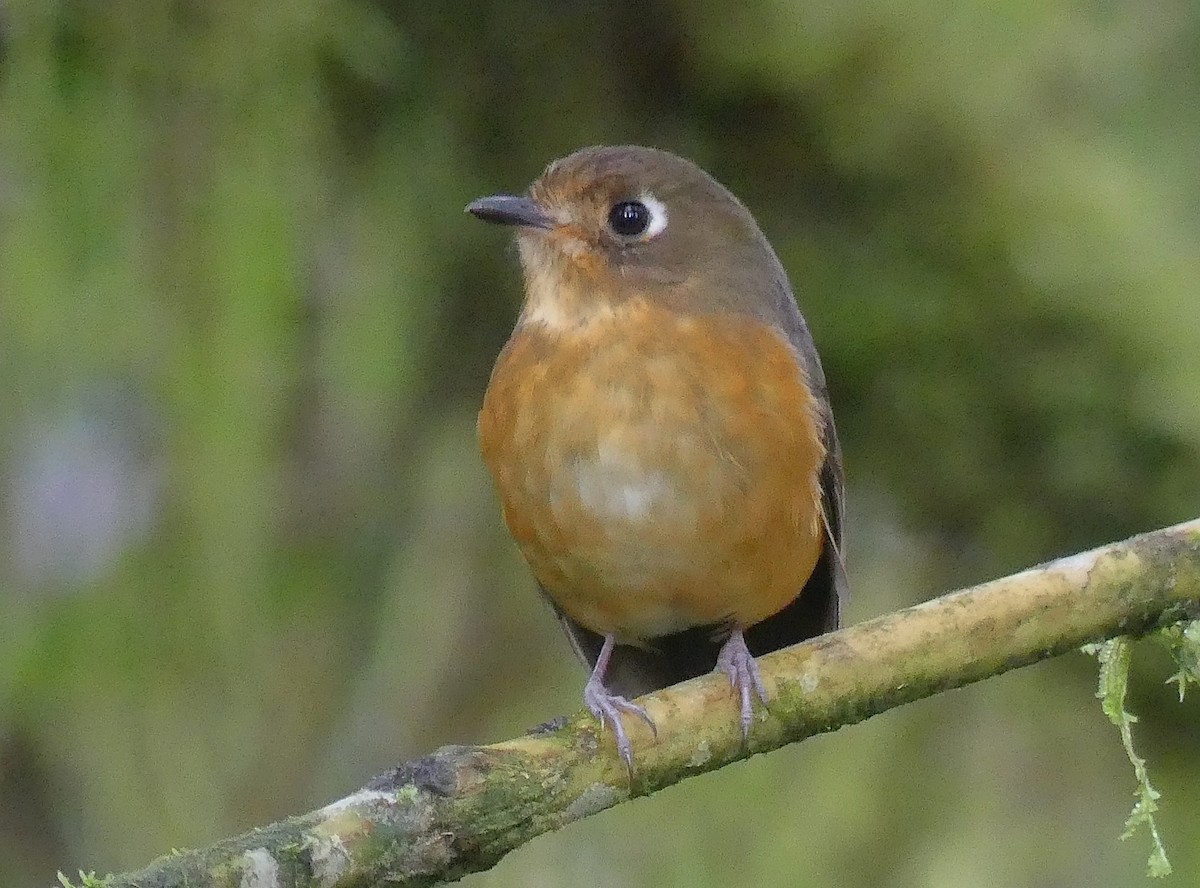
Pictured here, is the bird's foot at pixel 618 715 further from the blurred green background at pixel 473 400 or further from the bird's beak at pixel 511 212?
the blurred green background at pixel 473 400

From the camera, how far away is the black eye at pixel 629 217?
10.4 ft

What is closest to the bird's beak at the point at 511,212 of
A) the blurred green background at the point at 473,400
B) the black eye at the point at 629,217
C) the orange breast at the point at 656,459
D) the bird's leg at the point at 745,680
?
the black eye at the point at 629,217

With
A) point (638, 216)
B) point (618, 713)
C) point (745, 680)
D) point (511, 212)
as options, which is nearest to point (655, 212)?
point (638, 216)

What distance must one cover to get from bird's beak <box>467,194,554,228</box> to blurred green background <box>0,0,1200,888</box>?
0.49 meters

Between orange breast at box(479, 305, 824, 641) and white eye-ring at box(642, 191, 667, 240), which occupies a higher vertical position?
white eye-ring at box(642, 191, 667, 240)

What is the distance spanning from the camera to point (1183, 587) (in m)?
2.48

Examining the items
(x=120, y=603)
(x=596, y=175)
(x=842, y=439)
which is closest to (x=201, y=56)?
(x=596, y=175)

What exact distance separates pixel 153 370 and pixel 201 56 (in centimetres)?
71

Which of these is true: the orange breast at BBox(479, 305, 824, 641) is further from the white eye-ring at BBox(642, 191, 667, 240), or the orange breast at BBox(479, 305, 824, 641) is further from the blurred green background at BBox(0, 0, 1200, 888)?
the blurred green background at BBox(0, 0, 1200, 888)

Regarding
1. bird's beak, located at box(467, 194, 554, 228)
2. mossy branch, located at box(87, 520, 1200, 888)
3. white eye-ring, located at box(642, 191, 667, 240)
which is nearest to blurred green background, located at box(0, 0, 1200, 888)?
bird's beak, located at box(467, 194, 554, 228)

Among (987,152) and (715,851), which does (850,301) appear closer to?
(987,152)

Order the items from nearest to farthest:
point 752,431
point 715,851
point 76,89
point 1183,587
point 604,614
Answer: point 1183,587, point 752,431, point 604,614, point 76,89, point 715,851

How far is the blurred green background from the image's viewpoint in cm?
337

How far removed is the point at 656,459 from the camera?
108 inches
